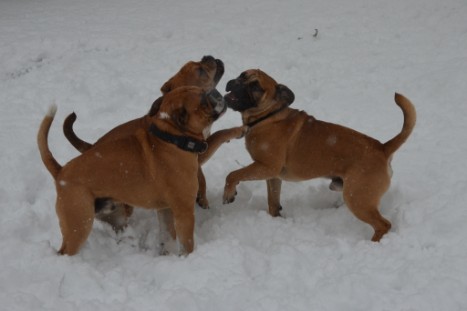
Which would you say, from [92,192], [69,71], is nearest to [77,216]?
[92,192]

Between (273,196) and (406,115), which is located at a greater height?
(406,115)

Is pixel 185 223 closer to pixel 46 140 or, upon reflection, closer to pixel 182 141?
pixel 182 141

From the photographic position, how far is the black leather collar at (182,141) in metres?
4.60

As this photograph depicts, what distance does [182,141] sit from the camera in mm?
4602

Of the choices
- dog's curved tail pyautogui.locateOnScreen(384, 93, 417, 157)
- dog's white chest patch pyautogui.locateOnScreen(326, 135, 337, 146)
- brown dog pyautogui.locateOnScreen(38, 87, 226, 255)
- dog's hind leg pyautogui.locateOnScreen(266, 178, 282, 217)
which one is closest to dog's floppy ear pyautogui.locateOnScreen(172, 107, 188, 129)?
brown dog pyautogui.locateOnScreen(38, 87, 226, 255)

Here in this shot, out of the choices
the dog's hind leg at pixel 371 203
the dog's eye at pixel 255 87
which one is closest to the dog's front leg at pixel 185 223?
the dog's eye at pixel 255 87

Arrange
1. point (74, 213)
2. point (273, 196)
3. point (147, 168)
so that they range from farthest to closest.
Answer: point (273, 196) → point (147, 168) → point (74, 213)

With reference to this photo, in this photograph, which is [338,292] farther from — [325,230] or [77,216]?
[77,216]

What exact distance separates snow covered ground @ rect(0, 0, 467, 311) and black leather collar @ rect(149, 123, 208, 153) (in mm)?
1015

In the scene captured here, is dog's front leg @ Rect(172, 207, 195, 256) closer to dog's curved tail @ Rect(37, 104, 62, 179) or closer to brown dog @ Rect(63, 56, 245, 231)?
brown dog @ Rect(63, 56, 245, 231)

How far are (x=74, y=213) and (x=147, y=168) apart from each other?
2.66ft

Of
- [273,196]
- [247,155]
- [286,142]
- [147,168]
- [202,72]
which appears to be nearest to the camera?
[147,168]

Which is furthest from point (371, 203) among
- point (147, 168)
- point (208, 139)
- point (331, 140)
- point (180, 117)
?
point (147, 168)

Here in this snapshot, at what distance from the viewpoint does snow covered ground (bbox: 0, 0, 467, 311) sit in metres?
4.14
